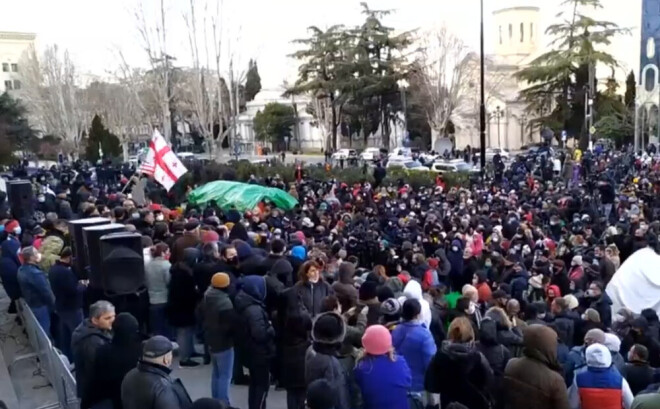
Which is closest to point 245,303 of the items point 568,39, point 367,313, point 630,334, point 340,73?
point 367,313

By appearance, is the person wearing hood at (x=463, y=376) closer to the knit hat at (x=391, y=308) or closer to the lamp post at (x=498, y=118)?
the knit hat at (x=391, y=308)

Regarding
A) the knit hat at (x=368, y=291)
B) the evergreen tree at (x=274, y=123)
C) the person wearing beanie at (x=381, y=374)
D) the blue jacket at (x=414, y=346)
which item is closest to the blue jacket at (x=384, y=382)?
the person wearing beanie at (x=381, y=374)

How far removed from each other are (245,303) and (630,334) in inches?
141

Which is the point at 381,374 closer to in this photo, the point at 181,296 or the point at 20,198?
the point at 181,296

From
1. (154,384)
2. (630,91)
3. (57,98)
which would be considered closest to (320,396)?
(154,384)

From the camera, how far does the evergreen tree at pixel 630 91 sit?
56469 mm

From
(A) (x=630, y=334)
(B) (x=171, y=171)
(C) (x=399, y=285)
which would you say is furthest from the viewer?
(B) (x=171, y=171)

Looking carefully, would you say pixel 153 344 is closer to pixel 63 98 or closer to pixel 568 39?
pixel 568 39

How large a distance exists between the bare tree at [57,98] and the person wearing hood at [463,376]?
53.0 metres

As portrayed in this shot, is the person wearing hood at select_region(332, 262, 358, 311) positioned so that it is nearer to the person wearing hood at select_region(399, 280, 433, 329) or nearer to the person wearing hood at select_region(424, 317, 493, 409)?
the person wearing hood at select_region(399, 280, 433, 329)

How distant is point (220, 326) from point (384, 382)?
2.26m

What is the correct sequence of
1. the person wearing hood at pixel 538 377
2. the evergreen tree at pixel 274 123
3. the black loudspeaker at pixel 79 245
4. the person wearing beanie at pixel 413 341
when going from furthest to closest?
the evergreen tree at pixel 274 123
the black loudspeaker at pixel 79 245
the person wearing beanie at pixel 413 341
the person wearing hood at pixel 538 377

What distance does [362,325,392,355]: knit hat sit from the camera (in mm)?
5363

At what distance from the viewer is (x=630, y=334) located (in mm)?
6707
